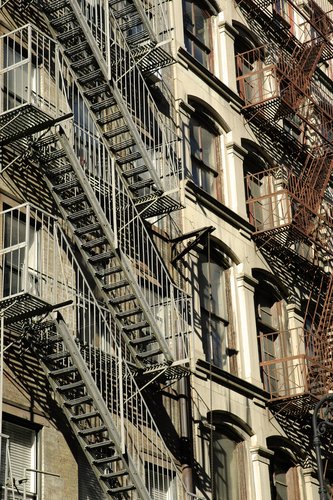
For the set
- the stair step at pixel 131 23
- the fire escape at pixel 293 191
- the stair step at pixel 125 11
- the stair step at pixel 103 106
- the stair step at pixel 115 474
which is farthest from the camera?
the fire escape at pixel 293 191

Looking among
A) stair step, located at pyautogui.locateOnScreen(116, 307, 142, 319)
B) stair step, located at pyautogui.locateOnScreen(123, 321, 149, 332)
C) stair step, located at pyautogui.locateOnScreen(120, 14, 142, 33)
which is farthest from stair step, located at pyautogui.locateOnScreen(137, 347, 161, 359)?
stair step, located at pyautogui.locateOnScreen(120, 14, 142, 33)

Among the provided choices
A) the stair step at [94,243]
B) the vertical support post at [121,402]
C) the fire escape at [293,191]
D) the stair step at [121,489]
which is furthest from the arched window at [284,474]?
the stair step at [121,489]

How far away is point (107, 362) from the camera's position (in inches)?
824

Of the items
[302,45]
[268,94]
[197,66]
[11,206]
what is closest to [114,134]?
[11,206]

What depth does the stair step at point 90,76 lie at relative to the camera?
23.0 m

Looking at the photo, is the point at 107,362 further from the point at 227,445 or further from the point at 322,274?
the point at 322,274

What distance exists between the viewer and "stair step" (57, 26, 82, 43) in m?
22.8

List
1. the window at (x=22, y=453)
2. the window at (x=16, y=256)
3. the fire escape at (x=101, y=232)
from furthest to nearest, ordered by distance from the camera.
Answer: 1. the window at (x=16, y=256)
2. the fire escape at (x=101, y=232)
3. the window at (x=22, y=453)

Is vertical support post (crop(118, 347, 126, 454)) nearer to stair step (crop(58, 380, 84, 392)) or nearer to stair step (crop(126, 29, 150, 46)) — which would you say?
stair step (crop(58, 380, 84, 392))

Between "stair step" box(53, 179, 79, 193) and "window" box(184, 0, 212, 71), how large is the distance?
959cm

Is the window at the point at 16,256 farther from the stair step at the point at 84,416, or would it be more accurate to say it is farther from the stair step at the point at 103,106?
the stair step at the point at 103,106

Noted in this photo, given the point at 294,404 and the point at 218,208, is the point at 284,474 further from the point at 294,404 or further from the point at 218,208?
the point at 218,208

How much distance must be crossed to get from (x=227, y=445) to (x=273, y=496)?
2.20 metres

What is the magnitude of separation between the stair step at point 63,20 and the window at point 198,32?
7.19 metres
